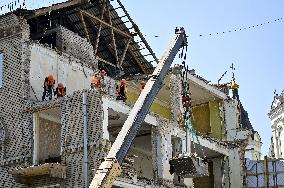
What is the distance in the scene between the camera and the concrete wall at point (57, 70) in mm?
26730

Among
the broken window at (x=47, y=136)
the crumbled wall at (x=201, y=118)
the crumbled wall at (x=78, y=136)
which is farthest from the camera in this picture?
the crumbled wall at (x=201, y=118)

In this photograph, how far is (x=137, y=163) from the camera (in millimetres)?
32875

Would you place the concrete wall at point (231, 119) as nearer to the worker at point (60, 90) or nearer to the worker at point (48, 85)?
the worker at point (60, 90)

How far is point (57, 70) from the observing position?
27812 mm

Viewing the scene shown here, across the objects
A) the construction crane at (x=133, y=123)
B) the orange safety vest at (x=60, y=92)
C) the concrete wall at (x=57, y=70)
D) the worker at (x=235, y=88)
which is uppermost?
the worker at (x=235, y=88)

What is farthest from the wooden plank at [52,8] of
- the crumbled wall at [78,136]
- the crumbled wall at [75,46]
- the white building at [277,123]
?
the white building at [277,123]

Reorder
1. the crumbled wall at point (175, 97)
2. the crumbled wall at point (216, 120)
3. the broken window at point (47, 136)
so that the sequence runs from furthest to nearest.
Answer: the crumbled wall at point (216, 120) < the crumbled wall at point (175, 97) < the broken window at point (47, 136)

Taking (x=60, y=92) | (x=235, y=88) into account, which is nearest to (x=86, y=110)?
(x=60, y=92)

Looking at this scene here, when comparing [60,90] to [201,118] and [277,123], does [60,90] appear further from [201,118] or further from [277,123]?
[277,123]

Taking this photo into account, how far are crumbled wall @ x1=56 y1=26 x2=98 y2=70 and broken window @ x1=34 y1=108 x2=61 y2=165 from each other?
4.32m

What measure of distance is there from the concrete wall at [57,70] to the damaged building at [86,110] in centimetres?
5

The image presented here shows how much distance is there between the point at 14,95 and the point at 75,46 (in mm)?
5343

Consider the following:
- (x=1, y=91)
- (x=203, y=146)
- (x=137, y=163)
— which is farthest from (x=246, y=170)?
(x=1, y=91)

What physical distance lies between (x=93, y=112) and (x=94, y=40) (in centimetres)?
1045
